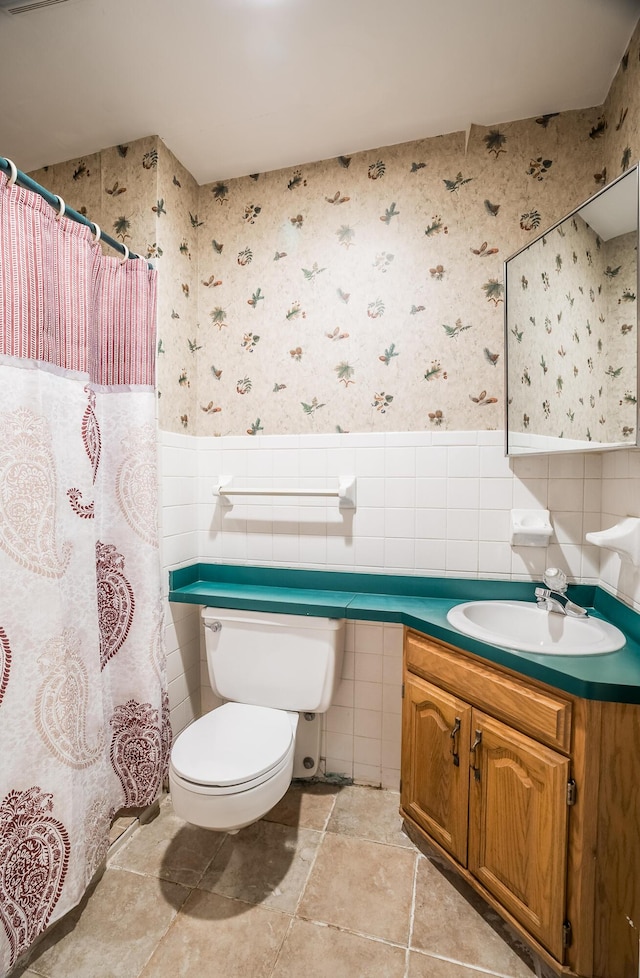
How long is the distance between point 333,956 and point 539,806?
0.66m

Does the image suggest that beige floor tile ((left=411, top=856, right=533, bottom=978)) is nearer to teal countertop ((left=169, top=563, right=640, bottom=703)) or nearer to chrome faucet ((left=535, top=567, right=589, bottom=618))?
teal countertop ((left=169, top=563, right=640, bottom=703))

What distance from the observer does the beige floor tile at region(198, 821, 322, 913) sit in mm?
1280

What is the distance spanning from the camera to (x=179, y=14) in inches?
47.3

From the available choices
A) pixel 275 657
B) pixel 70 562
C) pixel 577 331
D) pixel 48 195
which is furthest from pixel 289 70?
pixel 275 657

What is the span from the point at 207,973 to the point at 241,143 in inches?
103

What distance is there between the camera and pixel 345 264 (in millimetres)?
1726

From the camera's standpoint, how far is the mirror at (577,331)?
113 cm

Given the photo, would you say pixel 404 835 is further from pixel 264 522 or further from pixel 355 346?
pixel 355 346

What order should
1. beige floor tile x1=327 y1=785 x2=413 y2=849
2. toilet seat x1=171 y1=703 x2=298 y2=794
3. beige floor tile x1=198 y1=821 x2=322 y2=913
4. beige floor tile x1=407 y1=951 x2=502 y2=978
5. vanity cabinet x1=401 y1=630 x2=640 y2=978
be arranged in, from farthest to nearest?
beige floor tile x1=327 y1=785 x2=413 y2=849 < beige floor tile x1=198 y1=821 x2=322 y2=913 < toilet seat x1=171 y1=703 x2=298 y2=794 < beige floor tile x1=407 y1=951 x2=502 y2=978 < vanity cabinet x1=401 y1=630 x2=640 y2=978

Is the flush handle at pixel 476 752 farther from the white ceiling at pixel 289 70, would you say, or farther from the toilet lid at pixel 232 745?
the white ceiling at pixel 289 70

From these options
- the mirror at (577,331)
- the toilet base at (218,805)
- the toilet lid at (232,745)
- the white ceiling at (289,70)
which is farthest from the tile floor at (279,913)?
the white ceiling at (289,70)

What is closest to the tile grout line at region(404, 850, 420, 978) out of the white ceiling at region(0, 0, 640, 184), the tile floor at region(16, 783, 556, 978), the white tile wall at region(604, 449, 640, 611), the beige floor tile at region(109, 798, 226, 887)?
the tile floor at region(16, 783, 556, 978)

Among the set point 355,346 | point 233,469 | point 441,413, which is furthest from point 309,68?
point 233,469

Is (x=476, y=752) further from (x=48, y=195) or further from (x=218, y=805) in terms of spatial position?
(x=48, y=195)
